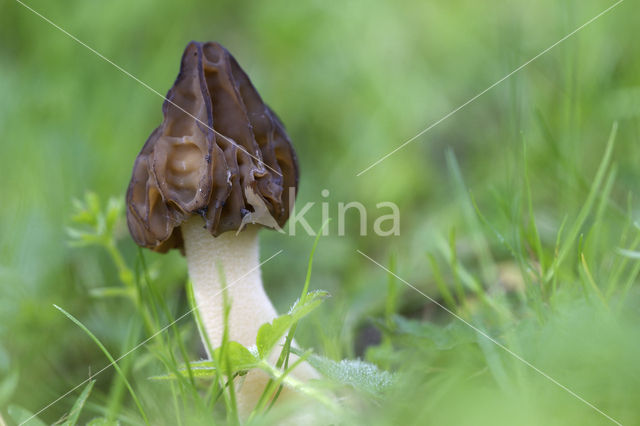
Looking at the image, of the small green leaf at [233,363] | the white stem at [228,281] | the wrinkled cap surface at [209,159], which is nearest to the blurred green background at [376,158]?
the white stem at [228,281]

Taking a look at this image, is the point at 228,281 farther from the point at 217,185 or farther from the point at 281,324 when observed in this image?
the point at 281,324

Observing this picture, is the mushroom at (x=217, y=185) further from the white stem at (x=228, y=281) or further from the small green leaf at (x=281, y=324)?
the small green leaf at (x=281, y=324)

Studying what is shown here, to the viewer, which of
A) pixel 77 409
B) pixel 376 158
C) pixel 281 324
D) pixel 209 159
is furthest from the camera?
pixel 376 158

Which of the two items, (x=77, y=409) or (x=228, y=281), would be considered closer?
(x=77, y=409)

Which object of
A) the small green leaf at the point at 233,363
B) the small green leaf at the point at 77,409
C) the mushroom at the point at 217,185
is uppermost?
the mushroom at the point at 217,185

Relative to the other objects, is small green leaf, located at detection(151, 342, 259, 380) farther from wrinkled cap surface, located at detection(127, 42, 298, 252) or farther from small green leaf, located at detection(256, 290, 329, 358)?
wrinkled cap surface, located at detection(127, 42, 298, 252)

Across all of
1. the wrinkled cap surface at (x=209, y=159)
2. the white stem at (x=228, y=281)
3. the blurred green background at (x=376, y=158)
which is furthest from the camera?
the white stem at (x=228, y=281)

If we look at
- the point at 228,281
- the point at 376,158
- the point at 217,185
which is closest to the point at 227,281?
the point at 228,281
